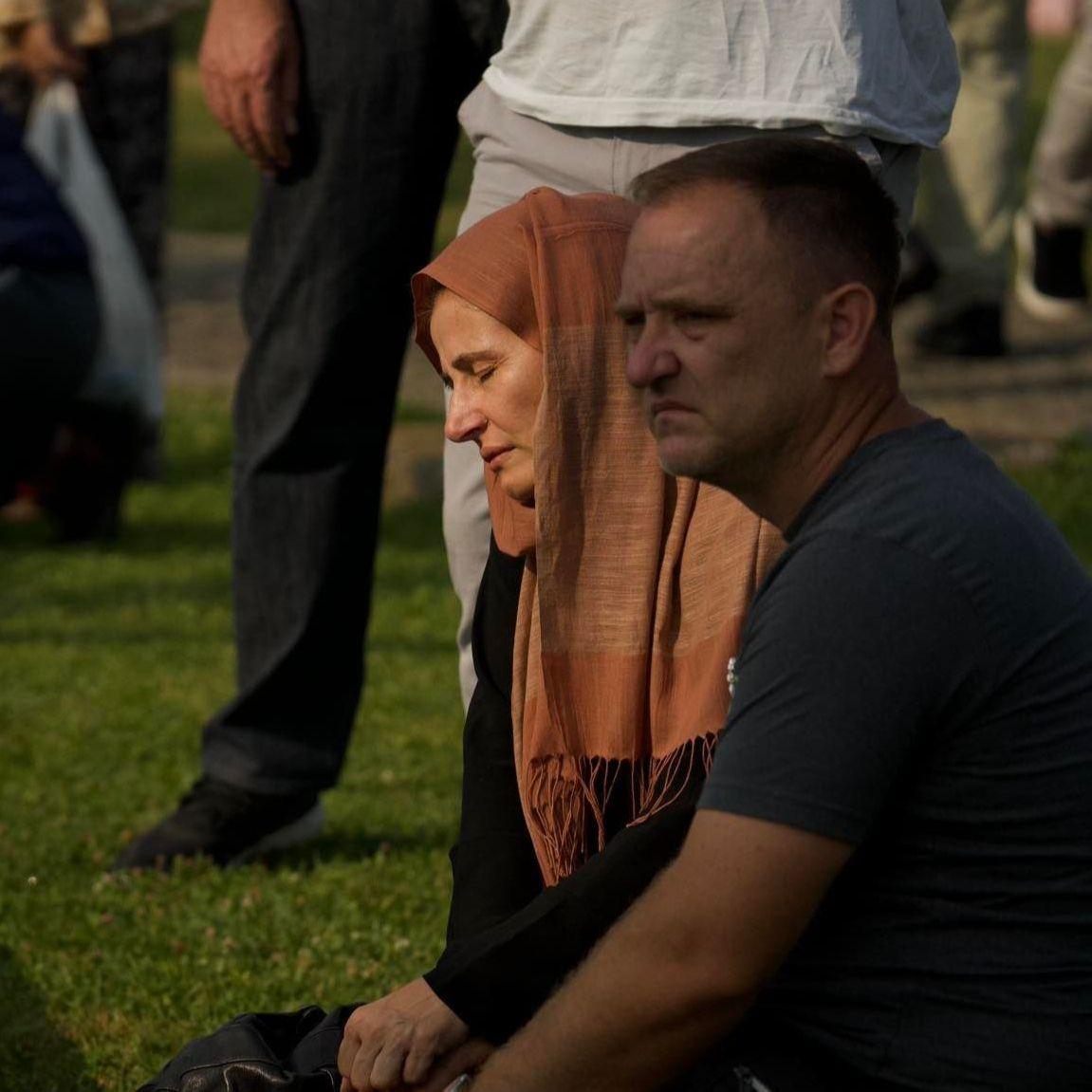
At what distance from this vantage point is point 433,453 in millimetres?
8445

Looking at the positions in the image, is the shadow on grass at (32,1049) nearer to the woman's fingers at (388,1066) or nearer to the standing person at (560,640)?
the standing person at (560,640)

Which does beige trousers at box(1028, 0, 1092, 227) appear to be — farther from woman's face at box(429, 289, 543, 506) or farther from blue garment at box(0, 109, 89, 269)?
woman's face at box(429, 289, 543, 506)

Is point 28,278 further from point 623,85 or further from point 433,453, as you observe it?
point 623,85

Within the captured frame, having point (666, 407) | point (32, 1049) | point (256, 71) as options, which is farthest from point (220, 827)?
point (666, 407)

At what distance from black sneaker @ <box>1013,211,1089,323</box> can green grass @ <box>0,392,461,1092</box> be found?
3881 mm

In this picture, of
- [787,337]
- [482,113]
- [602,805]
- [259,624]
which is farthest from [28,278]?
[787,337]

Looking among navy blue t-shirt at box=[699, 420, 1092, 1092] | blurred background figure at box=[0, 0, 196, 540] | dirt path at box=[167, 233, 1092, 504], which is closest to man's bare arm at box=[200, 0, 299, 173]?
navy blue t-shirt at box=[699, 420, 1092, 1092]

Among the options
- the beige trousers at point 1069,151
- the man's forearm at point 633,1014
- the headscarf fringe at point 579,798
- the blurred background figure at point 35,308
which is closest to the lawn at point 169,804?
the blurred background figure at point 35,308

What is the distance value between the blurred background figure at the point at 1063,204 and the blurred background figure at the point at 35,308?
15.3ft

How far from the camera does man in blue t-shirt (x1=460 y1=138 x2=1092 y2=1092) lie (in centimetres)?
205

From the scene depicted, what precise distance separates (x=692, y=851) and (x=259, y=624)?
7.19ft

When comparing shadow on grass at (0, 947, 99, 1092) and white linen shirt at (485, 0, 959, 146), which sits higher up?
white linen shirt at (485, 0, 959, 146)

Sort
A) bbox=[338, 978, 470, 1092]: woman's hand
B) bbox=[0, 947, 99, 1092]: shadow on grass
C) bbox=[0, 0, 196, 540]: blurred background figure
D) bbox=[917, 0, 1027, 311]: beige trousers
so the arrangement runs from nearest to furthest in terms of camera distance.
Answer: bbox=[338, 978, 470, 1092]: woman's hand → bbox=[0, 947, 99, 1092]: shadow on grass → bbox=[0, 0, 196, 540]: blurred background figure → bbox=[917, 0, 1027, 311]: beige trousers

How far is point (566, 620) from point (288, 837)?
72.5 inches
